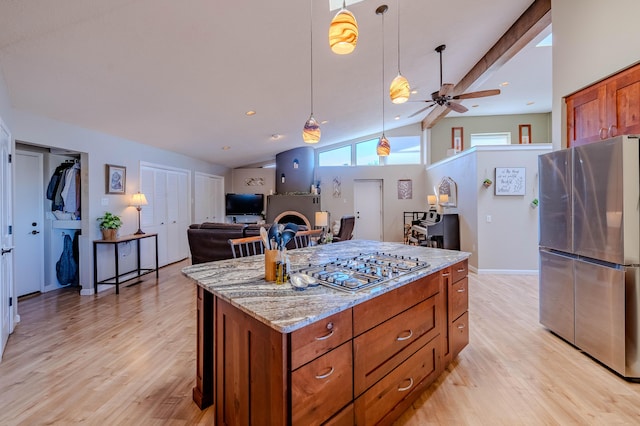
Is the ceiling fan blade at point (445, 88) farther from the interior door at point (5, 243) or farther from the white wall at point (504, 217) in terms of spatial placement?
the interior door at point (5, 243)

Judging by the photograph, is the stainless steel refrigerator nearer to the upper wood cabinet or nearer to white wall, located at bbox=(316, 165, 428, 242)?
A: the upper wood cabinet

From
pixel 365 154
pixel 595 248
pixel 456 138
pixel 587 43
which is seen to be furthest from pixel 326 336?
pixel 456 138

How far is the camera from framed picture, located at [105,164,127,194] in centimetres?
429

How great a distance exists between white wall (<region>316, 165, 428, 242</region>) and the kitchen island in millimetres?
6503

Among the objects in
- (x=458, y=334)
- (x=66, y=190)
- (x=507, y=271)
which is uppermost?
(x=66, y=190)

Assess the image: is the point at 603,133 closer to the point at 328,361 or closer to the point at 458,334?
the point at 458,334

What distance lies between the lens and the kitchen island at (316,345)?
108 centimetres

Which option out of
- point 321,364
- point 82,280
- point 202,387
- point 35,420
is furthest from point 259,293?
point 82,280

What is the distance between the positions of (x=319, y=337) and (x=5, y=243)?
3.17m

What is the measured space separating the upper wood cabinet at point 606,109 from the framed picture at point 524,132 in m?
6.45

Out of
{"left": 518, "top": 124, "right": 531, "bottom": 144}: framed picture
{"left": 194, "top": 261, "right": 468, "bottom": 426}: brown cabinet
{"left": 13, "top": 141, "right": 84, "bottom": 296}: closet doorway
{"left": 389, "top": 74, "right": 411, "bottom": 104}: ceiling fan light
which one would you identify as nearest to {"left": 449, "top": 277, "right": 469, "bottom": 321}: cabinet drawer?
{"left": 194, "top": 261, "right": 468, "bottom": 426}: brown cabinet

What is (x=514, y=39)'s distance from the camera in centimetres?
381

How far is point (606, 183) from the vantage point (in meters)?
2.13

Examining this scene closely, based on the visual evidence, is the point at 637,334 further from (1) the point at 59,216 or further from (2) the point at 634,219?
(1) the point at 59,216
